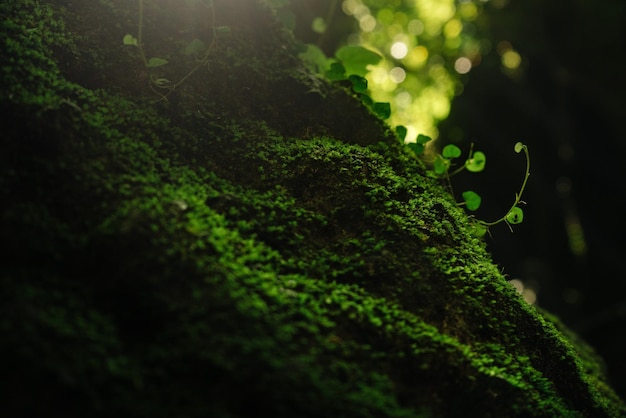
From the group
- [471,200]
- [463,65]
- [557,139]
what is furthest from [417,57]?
[471,200]

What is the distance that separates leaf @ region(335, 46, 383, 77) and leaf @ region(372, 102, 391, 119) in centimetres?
37

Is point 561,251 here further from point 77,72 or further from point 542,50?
point 77,72

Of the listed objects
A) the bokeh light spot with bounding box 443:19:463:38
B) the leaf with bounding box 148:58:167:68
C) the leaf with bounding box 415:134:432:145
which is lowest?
the leaf with bounding box 148:58:167:68

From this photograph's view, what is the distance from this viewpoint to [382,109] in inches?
133

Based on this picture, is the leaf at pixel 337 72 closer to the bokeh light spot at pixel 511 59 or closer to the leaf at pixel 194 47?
the leaf at pixel 194 47

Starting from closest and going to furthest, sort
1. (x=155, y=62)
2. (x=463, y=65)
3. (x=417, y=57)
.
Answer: (x=155, y=62)
(x=463, y=65)
(x=417, y=57)

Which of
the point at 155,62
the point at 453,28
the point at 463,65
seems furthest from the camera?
the point at 463,65

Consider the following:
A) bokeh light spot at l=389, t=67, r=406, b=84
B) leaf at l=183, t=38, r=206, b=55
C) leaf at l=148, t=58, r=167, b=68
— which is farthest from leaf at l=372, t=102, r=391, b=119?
bokeh light spot at l=389, t=67, r=406, b=84

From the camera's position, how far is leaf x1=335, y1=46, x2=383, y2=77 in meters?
3.43

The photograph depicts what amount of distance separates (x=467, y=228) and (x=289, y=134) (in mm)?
1430

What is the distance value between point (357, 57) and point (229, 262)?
7.34 feet

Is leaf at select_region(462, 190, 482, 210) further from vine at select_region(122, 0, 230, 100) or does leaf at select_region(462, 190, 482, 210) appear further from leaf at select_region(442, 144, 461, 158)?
vine at select_region(122, 0, 230, 100)

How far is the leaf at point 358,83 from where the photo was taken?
131 inches

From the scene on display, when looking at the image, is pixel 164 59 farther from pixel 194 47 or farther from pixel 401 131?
pixel 401 131
